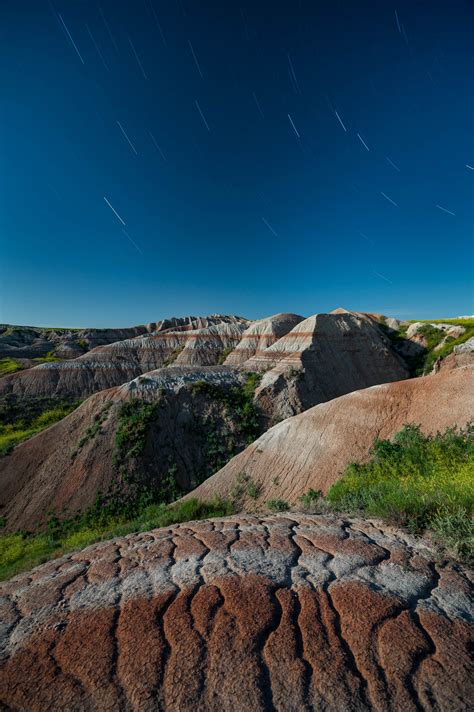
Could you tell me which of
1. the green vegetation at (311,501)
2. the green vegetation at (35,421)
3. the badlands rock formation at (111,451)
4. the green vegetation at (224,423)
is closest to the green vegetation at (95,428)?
the badlands rock formation at (111,451)

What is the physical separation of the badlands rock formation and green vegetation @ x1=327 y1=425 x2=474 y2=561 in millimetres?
14224

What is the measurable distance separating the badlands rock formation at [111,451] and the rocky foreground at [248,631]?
17363 millimetres

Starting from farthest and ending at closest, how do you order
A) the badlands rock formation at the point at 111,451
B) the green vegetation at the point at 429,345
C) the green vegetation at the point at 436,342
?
1. the green vegetation at the point at 429,345
2. the green vegetation at the point at 436,342
3. the badlands rock formation at the point at 111,451

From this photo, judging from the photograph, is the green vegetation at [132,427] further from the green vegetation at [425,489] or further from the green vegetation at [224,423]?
the green vegetation at [425,489]

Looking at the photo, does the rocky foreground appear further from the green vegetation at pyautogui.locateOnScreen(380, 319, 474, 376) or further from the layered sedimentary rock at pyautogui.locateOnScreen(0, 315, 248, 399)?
the layered sedimentary rock at pyautogui.locateOnScreen(0, 315, 248, 399)

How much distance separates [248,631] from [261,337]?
4134cm

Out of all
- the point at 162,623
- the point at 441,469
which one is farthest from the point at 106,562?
the point at 441,469

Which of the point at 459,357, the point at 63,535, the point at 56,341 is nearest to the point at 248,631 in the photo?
the point at 63,535

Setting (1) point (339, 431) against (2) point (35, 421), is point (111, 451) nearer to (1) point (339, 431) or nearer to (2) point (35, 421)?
(1) point (339, 431)

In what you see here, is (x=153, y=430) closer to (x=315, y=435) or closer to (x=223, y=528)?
(x=315, y=435)

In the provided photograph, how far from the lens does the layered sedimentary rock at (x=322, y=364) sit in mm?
28188

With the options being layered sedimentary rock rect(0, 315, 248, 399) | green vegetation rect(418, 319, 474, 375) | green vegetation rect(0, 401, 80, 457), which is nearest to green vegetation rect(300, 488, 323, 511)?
green vegetation rect(0, 401, 80, 457)

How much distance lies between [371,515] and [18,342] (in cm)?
9305

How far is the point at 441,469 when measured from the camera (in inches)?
274
